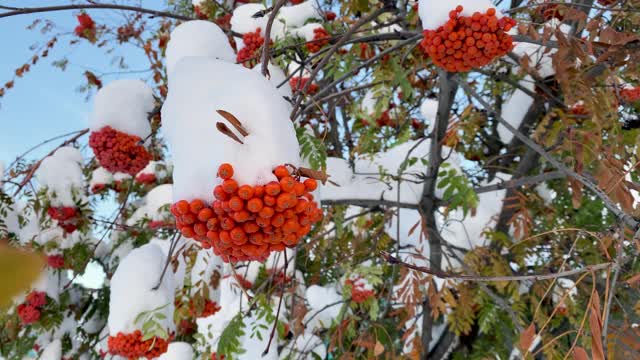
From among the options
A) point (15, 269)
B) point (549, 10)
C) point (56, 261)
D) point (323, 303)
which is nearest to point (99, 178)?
point (56, 261)

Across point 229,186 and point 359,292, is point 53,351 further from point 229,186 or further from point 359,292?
point 229,186

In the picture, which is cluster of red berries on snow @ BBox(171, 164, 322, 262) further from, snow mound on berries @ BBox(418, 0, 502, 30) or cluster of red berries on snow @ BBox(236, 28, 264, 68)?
cluster of red berries on snow @ BBox(236, 28, 264, 68)

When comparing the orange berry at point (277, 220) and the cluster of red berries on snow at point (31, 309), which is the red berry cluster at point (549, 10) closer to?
the orange berry at point (277, 220)

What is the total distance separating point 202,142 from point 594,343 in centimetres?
78

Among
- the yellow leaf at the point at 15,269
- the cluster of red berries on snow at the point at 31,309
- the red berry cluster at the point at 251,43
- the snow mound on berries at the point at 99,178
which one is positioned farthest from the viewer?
the snow mound on berries at the point at 99,178

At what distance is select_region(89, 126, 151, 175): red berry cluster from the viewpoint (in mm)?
2023

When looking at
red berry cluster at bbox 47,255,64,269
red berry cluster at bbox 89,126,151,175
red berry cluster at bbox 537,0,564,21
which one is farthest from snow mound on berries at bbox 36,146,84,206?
red berry cluster at bbox 537,0,564,21

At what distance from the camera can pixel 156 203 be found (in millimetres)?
3932

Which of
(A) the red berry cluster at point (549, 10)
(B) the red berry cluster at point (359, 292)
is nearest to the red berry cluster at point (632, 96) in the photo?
(A) the red berry cluster at point (549, 10)

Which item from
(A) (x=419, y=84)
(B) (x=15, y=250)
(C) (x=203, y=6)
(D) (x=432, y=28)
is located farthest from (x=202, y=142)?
(A) (x=419, y=84)

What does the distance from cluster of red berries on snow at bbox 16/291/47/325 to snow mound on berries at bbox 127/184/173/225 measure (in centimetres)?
102

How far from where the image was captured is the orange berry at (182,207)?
86 centimetres

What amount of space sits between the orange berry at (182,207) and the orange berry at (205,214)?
0.03 m

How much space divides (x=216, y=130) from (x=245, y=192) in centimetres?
16
